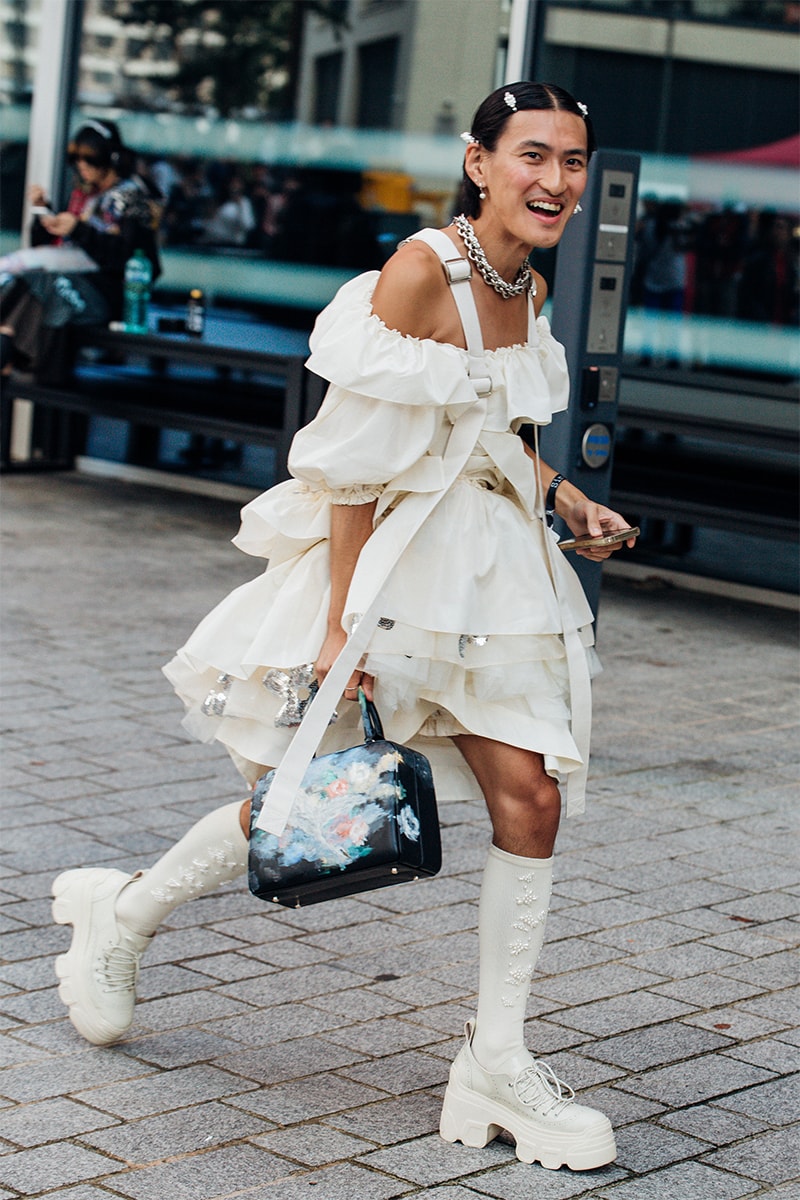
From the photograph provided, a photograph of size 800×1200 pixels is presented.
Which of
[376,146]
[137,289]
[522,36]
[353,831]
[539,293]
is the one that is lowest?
[353,831]

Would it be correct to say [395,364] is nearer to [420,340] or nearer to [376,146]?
[420,340]

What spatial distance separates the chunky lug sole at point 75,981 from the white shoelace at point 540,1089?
0.84 metres

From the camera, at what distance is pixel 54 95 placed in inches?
462

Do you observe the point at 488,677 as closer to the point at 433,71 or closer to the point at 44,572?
the point at 44,572

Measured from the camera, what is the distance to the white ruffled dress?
3.11m

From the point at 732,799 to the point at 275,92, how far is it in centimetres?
706

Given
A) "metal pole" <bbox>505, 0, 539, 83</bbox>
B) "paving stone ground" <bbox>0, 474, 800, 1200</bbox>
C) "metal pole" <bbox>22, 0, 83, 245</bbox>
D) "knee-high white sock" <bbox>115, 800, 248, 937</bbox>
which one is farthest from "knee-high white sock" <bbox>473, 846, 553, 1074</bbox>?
"metal pole" <bbox>22, 0, 83, 245</bbox>

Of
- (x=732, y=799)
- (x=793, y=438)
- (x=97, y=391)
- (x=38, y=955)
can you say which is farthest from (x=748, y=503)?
(x=38, y=955)

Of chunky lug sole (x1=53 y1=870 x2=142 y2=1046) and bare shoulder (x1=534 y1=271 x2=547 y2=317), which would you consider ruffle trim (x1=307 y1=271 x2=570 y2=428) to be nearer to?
bare shoulder (x1=534 y1=271 x2=547 y2=317)

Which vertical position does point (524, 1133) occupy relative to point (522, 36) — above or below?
below

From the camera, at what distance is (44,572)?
8367 mm

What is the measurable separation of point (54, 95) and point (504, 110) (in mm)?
9246

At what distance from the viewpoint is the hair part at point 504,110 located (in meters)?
3.19

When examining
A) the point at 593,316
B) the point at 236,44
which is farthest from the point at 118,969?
the point at 236,44
